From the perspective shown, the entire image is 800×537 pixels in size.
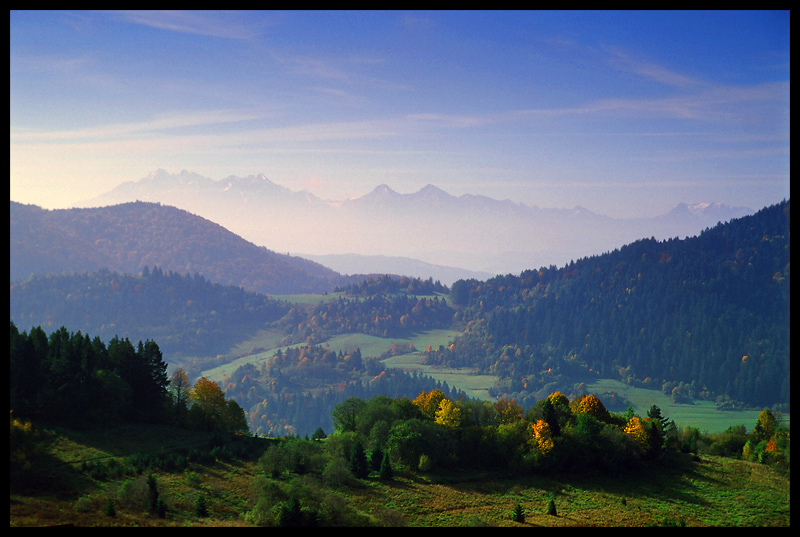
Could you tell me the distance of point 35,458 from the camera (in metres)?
39.0

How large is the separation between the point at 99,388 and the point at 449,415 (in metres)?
36.5

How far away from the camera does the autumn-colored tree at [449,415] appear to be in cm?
6354

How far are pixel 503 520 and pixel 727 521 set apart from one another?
19470mm

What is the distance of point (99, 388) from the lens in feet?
174

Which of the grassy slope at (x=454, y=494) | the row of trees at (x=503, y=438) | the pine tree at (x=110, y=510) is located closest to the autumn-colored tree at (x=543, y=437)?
the row of trees at (x=503, y=438)

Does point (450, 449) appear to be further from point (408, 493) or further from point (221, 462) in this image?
point (221, 462)

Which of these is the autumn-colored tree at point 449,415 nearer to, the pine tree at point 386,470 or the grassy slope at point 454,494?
the grassy slope at point 454,494

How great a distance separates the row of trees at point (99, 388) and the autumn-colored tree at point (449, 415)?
969 inches

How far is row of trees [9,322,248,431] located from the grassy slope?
10.4 feet

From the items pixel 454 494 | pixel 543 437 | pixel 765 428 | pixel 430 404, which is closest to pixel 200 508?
pixel 454 494

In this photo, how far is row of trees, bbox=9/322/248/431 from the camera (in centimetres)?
4706

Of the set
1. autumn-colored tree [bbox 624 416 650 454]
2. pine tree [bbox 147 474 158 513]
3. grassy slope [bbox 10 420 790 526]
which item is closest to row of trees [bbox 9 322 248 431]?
grassy slope [bbox 10 420 790 526]
